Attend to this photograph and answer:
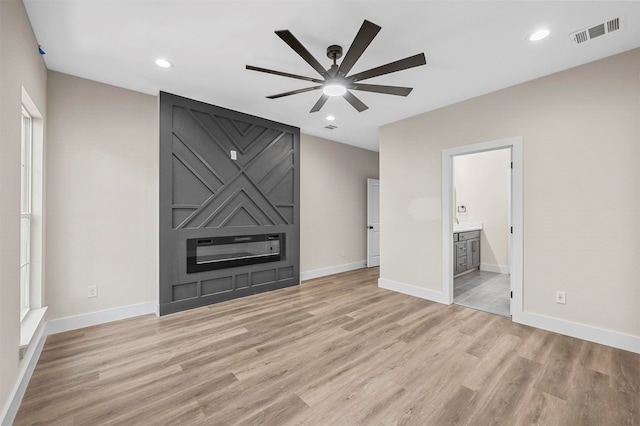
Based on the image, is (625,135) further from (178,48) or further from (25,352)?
(25,352)

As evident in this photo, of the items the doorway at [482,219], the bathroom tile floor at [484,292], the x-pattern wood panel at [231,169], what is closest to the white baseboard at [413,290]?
the bathroom tile floor at [484,292]

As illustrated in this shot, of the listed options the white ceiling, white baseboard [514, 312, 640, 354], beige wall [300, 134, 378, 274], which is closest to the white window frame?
the white ceiling

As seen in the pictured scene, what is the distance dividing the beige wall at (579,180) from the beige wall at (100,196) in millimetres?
4305

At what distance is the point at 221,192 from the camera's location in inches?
158

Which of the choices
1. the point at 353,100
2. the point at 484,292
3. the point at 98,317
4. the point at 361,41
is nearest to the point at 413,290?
the point at 484,292

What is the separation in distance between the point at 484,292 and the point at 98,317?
5.42 metres

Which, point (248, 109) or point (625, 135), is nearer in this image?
point (625, 135)

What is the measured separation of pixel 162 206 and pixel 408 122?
12.6ft

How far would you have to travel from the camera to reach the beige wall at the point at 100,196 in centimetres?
300

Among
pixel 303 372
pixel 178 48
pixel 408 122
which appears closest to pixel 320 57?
pixel 178 48

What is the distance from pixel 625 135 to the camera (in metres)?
2.62

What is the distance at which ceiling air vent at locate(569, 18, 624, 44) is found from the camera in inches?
86.4

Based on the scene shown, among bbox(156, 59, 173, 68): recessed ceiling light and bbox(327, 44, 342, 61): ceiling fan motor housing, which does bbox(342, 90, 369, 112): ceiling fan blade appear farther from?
bbox(156, 59, 173, 68): recessed ceiling light

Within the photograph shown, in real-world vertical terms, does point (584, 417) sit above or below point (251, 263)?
below
